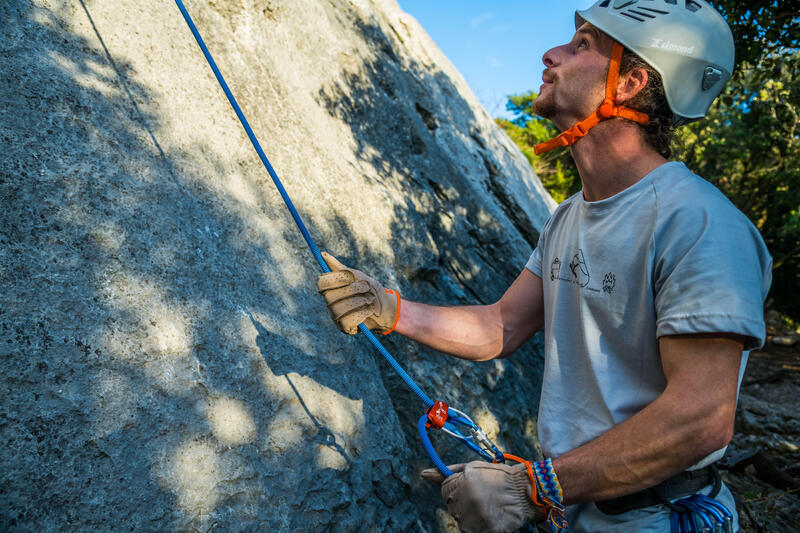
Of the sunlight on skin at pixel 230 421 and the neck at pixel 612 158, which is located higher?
the neck at pixel 612 158

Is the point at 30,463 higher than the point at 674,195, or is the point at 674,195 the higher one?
the point at 674,195

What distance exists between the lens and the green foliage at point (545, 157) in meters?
13.3

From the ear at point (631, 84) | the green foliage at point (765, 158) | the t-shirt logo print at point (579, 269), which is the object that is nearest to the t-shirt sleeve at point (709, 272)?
the t-shirt logo print at point (579, 269)

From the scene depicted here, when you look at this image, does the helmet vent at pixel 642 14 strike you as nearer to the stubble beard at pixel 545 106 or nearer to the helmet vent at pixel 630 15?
the helmet vent at pixel 630 15

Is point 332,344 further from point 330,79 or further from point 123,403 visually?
point 330,79

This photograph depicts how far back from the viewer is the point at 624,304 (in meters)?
1.51

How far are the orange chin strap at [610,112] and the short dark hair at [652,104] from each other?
0.07 feet

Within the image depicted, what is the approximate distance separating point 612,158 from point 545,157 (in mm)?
12532

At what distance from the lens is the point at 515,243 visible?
167 inches

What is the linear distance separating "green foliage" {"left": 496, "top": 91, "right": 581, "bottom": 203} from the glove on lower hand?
11599mm

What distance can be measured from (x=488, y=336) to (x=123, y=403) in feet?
4.44

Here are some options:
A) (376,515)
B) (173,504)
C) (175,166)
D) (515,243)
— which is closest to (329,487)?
(376,515)

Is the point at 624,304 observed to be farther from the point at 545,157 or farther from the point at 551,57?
the point at 545,157

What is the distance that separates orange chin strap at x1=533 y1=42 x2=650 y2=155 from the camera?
1734mm
